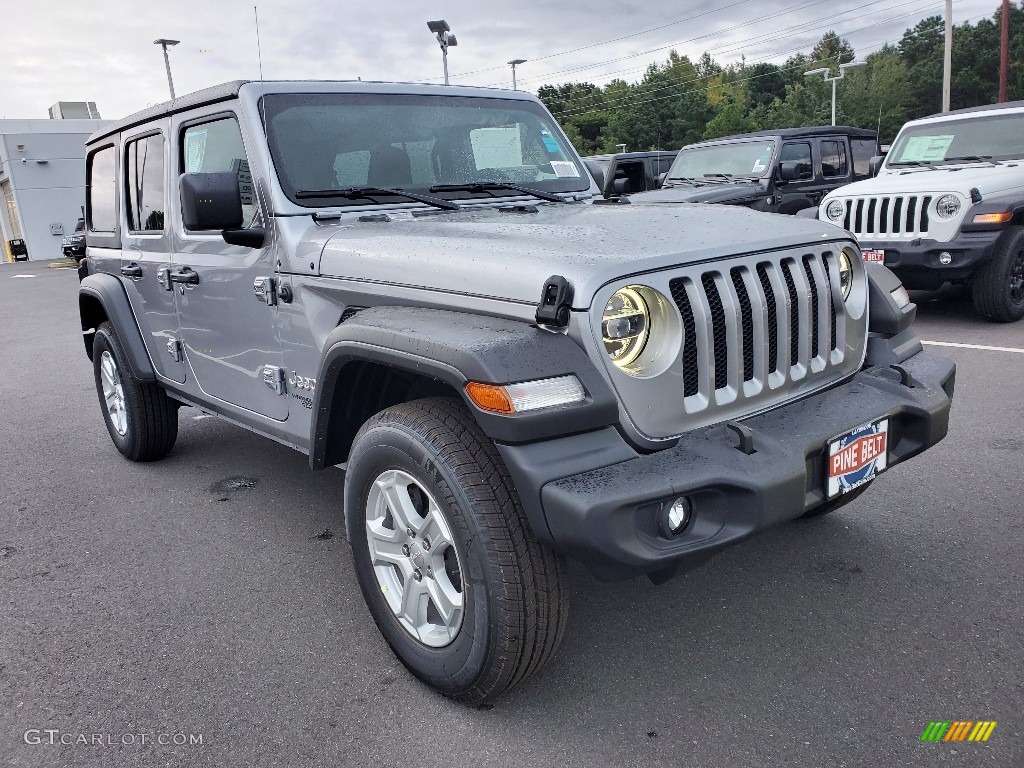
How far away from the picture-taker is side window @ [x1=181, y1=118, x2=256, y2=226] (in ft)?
10.9

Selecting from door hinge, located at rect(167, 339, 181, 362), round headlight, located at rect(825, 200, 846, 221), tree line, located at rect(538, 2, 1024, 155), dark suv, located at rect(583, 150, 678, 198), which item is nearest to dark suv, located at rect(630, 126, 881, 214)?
round headlight, located at rect(825, 200, 846, 221)

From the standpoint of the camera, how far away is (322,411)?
9.48ft

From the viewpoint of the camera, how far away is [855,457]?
101 inches

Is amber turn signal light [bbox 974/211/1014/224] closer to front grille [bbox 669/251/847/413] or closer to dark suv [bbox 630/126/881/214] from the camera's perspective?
dark suv [bbox 630/126/881/214]

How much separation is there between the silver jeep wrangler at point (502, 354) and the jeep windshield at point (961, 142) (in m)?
6.21

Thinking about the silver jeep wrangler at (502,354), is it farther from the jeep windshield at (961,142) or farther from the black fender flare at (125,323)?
the jeep windshield at (961,142)

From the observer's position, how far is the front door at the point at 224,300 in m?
3.38

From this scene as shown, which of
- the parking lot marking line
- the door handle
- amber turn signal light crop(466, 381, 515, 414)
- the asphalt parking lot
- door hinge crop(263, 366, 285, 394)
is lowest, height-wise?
the asphalt parking lot

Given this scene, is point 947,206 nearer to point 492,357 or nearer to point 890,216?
point 890,216

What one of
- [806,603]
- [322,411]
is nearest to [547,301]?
[322,411]

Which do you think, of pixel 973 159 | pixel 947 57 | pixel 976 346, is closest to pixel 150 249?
pixel 976 346

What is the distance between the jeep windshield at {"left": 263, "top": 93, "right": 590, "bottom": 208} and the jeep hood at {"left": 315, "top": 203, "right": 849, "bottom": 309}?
260mm

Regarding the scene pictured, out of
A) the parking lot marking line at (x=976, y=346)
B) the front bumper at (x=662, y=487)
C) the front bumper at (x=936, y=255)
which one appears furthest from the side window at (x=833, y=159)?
the front bumper at (x=662, y=487)

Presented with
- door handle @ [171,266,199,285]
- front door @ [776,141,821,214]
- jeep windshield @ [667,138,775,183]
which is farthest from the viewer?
jeep windshield @ [667,138,775,183]
